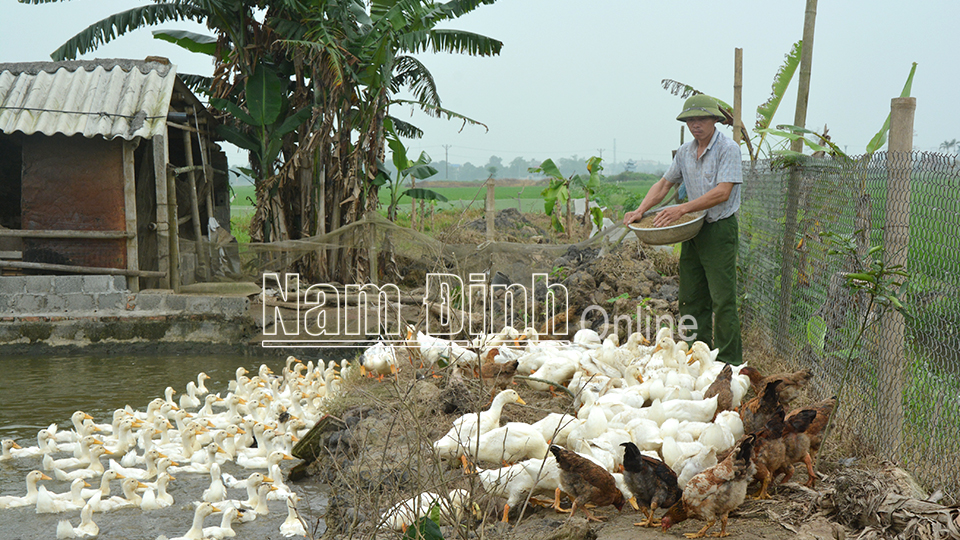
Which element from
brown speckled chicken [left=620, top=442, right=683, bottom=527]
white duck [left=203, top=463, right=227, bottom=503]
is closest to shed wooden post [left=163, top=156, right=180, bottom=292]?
white duck [left=203, top=463, right=227, bottom=503]

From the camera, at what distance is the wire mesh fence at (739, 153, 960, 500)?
3.76m

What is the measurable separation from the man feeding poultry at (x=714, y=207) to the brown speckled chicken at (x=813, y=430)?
1734 mm

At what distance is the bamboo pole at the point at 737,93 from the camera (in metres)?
9.61

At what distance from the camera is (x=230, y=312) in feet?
36.0

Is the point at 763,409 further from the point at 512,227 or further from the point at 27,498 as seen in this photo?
the point at 512,227

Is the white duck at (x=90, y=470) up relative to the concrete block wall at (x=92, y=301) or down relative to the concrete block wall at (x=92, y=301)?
down

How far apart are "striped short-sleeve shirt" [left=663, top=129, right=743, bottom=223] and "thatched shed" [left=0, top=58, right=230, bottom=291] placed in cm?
838

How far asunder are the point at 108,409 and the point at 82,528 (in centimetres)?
337

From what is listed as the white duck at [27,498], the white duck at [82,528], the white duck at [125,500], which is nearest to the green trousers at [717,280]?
the white duck at [125,500]

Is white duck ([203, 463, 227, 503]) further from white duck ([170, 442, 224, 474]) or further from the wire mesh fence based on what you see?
the wire mesh fence

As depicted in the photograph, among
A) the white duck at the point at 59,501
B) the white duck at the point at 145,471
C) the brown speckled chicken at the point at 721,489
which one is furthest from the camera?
the white duck at the point at 145,471

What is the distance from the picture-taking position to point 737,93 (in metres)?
9.70

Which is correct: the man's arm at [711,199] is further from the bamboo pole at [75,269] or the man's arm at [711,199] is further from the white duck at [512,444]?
the bamboo pole at [75,269]

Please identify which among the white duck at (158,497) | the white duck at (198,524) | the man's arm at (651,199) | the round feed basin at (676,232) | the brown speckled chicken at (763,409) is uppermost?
the man's arm at (651,199)
